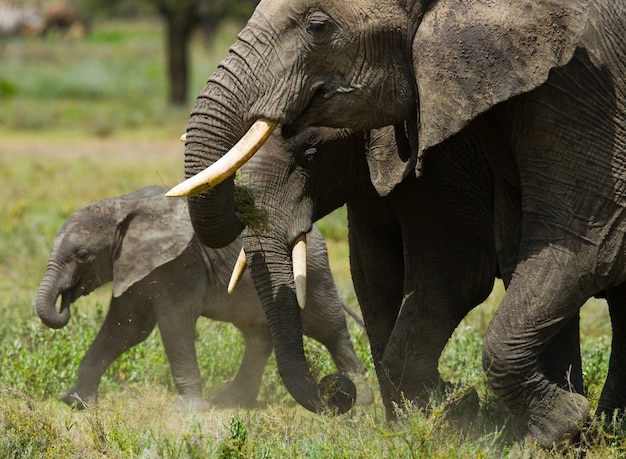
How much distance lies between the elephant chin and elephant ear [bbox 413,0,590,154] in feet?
3.69

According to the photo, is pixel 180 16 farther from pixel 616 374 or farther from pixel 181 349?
pixel 616 374

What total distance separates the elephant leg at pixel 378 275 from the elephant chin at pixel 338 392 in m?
0.53

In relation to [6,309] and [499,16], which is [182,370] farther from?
[499,16]

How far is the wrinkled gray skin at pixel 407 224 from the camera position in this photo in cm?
552

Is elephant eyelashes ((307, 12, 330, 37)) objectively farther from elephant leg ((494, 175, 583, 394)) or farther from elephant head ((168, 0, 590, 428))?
elephant leg ((494, 175, 583, 394))

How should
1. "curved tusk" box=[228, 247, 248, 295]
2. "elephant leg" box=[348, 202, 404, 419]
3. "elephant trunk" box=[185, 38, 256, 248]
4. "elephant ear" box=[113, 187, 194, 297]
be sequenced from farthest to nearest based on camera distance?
1. "elephant ear" box=[113, 187, 194, 297]
2. "elephant leg" box=[348, 202, 404, 419]
3. "curved tusk" box=[228, 247, 248, 295]
4. "elephant trunk" box=[185, 38, 256, 248]

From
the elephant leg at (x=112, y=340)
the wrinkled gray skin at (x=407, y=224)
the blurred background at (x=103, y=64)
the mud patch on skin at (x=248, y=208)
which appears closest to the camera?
the mud patch on skin at (x=248, y=208)

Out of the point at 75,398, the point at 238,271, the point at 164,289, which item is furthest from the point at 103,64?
the point at 238,271

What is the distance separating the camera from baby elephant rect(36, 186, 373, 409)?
7055 mm

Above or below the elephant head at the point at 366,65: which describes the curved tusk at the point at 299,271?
below

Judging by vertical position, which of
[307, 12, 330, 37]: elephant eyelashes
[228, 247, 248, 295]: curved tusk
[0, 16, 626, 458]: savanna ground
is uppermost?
[307, 12, 330, 37]: elephant eyelashes

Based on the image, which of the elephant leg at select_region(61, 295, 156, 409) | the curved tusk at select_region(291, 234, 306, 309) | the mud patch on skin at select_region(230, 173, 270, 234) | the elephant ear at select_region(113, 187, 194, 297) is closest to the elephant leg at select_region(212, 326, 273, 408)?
the elephant leg at select_region(61, 295, 156, 409)

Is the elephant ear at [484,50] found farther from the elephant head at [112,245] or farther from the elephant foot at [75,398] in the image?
the elephant foot at [75,398]

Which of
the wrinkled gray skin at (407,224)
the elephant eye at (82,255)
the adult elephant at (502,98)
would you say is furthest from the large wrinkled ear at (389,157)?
the elephant eye at (82,255)
